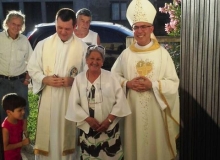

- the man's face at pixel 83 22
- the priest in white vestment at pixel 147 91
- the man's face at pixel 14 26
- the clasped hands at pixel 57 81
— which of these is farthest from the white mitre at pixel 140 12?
the man's face at pixel 14 26

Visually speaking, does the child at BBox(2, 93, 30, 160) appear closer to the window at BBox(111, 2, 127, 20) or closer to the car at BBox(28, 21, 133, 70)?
the car at BBox(28, 21, 133, 70)

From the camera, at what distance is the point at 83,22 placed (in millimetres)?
3402

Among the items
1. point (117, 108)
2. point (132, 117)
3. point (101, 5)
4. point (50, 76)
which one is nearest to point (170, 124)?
point (132, 117)

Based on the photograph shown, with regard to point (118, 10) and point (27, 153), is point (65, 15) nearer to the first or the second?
point (118, 10)

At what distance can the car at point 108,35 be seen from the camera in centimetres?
368

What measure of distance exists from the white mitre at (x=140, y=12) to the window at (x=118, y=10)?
1.51 ft

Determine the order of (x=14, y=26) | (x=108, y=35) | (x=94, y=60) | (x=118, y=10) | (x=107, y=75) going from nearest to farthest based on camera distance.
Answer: (x=94, y=60) < (x=107, y=75) < (x=14, y=26) < (x=118, y=10) < (x=108, y=35)

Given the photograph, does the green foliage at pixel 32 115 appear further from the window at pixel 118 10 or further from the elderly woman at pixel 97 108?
the window at pixel 118 10

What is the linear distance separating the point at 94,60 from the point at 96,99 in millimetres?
303

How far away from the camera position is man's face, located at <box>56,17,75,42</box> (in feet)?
9.56

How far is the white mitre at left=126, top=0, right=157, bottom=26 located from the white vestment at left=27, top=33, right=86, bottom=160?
18.9 inches

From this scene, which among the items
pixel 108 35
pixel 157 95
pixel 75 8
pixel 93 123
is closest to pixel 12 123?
pixel 93 123

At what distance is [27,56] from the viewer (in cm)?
338

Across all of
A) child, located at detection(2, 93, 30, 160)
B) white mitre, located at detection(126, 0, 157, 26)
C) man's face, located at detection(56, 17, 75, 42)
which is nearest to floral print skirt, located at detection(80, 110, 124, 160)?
child, located at detection(2, 93, 30, 160)
